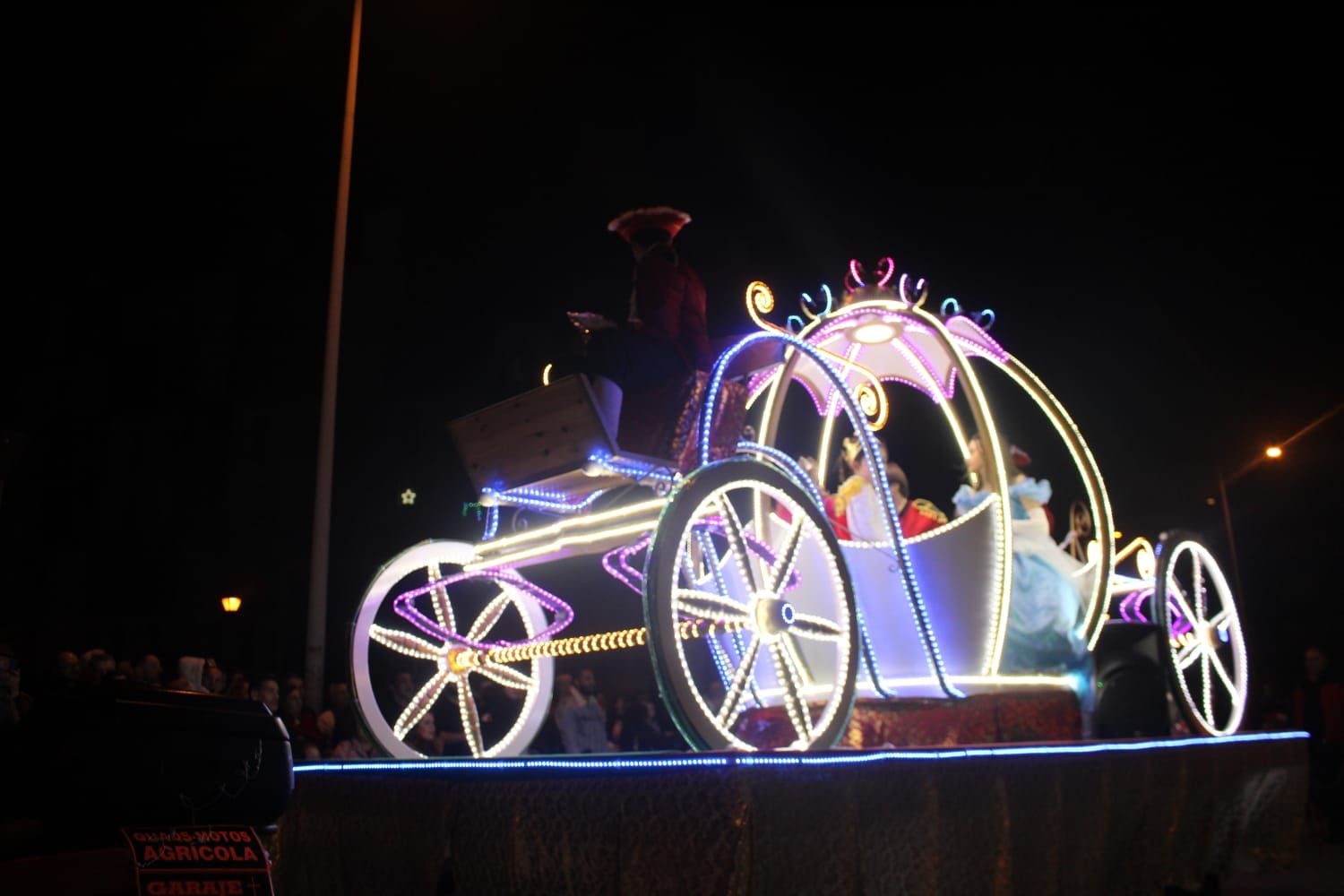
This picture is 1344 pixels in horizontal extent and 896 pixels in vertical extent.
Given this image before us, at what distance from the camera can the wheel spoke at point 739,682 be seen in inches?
158

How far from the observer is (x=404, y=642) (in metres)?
5.00

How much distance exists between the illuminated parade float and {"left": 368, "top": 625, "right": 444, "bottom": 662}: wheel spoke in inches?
0.7

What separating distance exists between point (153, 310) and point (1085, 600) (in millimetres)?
12640

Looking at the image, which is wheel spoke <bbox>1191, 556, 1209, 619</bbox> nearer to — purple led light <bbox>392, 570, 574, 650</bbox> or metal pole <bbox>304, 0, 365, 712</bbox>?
purple led light <bbox>392, 570, 574, 650</bbox>

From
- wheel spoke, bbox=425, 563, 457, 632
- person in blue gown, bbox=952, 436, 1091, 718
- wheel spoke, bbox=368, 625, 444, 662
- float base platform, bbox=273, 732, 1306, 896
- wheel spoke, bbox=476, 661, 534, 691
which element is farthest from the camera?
person in blue gown, bbox=952, 436, 1091, 718

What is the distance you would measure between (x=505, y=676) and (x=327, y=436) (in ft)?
12.6

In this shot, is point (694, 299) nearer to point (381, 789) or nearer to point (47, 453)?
point (381, 789)

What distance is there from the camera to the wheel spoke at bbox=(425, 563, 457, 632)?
201 inches

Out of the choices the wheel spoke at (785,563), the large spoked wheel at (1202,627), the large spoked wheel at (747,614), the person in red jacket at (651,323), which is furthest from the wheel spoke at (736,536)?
the large spoked wheel at (1202,627)

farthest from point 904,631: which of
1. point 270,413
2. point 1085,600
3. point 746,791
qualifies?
point 270,413

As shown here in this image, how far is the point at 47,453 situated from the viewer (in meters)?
13.7

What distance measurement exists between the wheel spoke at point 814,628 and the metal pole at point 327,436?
13.5 feet

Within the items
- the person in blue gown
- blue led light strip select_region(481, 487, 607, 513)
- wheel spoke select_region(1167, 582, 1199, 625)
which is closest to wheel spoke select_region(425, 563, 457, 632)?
blue led light strip select_region(481, 487, 607, 513)

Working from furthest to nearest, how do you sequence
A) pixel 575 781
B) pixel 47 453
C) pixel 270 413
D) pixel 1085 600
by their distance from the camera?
pixel 270 413 < pixel 47 453 < pixel 1085 600 < pixel 575 781
